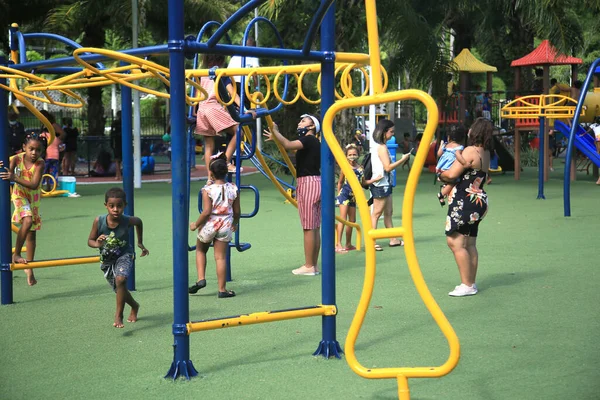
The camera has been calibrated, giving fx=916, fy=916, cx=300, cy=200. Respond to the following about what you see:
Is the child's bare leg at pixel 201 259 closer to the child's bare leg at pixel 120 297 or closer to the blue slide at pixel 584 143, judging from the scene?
the child's bare leg at pixel 120 297

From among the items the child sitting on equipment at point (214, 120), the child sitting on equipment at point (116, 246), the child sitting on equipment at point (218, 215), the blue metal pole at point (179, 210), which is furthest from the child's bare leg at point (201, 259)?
the blue metal pole at point (179, 210)

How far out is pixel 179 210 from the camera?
206 inches

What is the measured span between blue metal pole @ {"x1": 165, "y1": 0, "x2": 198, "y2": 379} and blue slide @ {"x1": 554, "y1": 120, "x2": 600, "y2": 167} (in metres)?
13.0

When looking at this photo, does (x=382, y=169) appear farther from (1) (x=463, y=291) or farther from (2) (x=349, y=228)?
(1) (x=463, y=291)

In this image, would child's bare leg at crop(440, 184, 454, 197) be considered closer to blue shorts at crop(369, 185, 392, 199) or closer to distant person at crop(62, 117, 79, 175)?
blue shorts at crop(369, 185, 392, 199)

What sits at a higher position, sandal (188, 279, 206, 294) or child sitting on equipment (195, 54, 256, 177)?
child sitting on equipment (195, 54, 256, 177)

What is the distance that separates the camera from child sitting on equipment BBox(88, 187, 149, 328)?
260 inches

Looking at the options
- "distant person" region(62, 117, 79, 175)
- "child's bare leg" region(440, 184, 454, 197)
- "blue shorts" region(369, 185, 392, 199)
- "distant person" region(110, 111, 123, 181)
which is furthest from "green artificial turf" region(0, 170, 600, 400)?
"distant person" region(62, 117, 79, 175)

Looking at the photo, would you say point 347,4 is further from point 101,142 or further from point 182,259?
point 182,259

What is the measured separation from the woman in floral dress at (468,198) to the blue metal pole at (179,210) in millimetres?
3004

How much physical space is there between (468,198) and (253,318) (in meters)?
2.75

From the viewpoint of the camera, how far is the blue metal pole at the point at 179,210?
16.9 feet

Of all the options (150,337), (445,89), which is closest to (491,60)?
(445,89)

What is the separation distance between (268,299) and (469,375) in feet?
9.13
